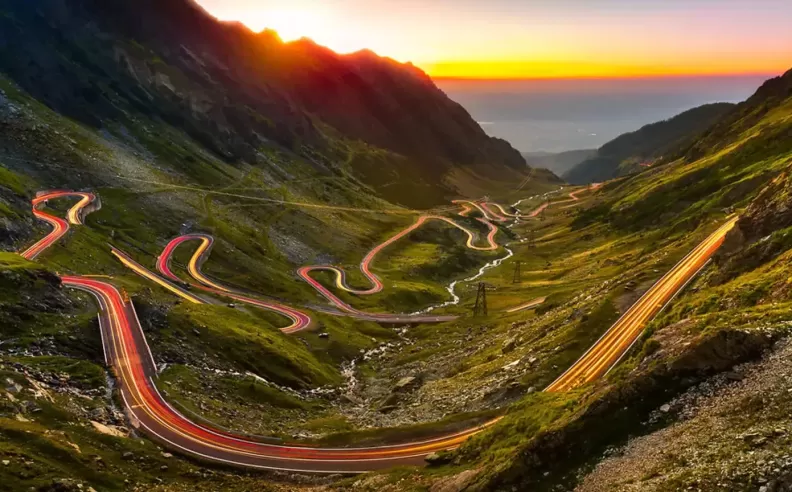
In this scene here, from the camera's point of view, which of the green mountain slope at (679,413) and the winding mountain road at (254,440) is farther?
the winding mountain road at (254,440)

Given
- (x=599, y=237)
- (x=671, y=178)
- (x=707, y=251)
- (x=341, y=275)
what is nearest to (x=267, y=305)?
(x=341, y=275)

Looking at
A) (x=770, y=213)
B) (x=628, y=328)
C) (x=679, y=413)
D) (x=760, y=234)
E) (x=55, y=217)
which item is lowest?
(x=628, y=328)

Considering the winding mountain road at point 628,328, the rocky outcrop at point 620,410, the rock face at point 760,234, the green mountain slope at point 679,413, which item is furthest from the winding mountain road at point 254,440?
the rocky outcrop at point 620,410

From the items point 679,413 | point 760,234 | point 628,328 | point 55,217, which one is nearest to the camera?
point 679,413

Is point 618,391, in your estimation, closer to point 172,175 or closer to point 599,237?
point 599,237

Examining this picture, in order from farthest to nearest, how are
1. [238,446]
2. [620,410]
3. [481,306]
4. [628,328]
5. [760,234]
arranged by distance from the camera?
[481,306] → [628,328] → [760,234] → [238,446] → [620,410]

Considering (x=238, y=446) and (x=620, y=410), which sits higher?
(x=620, y=410)

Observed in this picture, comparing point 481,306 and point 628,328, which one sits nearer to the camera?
point 628,328

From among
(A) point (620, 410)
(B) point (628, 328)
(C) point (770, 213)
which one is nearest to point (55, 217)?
(B) point (628, 328)

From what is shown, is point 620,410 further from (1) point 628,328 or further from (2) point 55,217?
(2) point 55,217

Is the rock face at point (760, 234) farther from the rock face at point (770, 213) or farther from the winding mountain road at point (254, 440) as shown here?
the winding mountain road at point (254, 440)

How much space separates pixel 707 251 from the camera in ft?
263

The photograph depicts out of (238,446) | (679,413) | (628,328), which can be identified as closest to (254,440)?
(238,446)

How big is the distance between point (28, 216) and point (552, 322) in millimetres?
106992
